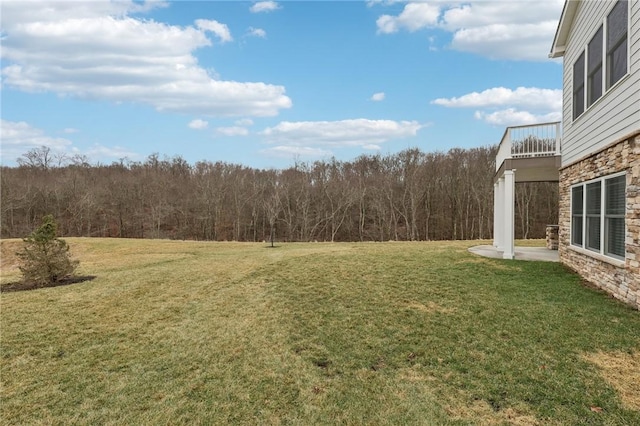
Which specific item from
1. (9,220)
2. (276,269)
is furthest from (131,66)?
(9,220)

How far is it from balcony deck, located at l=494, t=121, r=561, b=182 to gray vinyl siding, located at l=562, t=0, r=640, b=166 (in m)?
0.44

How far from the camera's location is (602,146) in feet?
20.5

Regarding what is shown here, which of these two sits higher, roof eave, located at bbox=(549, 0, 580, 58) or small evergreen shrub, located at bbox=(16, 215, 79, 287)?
roof eave, located at bbox=(549, 0, 580, 58)

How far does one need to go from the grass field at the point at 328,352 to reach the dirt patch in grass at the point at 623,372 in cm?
2

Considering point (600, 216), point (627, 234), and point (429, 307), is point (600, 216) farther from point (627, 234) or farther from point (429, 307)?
point (429, 307)

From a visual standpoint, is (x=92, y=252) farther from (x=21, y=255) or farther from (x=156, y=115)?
(x=156, y=115)

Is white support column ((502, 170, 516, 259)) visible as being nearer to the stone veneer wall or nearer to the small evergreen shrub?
the stone veneer wall

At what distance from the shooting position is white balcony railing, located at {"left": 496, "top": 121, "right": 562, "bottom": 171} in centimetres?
925

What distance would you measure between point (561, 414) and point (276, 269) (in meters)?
7.18

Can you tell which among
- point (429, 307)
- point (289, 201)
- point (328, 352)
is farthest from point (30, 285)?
point (289, 201)

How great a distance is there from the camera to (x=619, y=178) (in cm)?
568

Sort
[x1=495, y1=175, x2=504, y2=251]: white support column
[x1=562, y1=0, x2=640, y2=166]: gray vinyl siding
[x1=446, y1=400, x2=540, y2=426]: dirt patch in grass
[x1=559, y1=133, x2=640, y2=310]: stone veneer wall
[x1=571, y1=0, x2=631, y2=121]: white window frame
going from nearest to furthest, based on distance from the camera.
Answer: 1. [x1=446, y1=400, x2=540, y2=426]: dirt patch in grass
2. [x1=559, y1=133, x2=640, y2=310]: stone veneer wall
3. [x1=562, y1=0, x2=640, y2=166]: gray vinyl siding
4. [x1=571, y1=0, x2=631, y2=121]: white window frame
5. [x1=495, y1=175, x2=504, y2=251]: white support column

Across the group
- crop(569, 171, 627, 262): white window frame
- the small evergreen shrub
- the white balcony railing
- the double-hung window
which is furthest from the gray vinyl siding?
the small evergreen shrub

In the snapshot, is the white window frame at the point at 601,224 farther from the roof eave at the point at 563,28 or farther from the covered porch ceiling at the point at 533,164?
the roof eave at the point at 563,28
